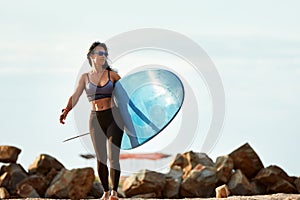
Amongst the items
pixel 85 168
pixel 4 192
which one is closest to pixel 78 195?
pixel 85 168

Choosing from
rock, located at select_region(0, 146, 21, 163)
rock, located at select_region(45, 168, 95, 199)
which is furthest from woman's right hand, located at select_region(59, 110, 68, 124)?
rock, located at select_region(0, 146, 21, 163)

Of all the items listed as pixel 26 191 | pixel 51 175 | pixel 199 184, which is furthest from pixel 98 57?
pixel 51 175

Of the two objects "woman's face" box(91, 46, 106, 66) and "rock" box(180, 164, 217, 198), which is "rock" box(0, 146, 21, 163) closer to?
"rock" box(180, 164, 217, 198)

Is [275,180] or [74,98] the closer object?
[74,98]

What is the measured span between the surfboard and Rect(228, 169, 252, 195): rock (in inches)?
271

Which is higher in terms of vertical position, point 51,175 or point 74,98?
point 74,98

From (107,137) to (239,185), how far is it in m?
7.34

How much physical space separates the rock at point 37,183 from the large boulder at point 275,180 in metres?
4.33

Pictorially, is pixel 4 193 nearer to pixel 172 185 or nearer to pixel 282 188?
pixel 172 185

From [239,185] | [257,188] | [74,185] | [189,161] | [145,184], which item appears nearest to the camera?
[145,184]

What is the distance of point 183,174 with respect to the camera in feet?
56.9

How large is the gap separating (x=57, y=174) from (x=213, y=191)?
3238mm

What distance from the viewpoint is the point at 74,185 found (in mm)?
16625

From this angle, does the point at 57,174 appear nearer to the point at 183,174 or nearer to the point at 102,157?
the point at 183,174
